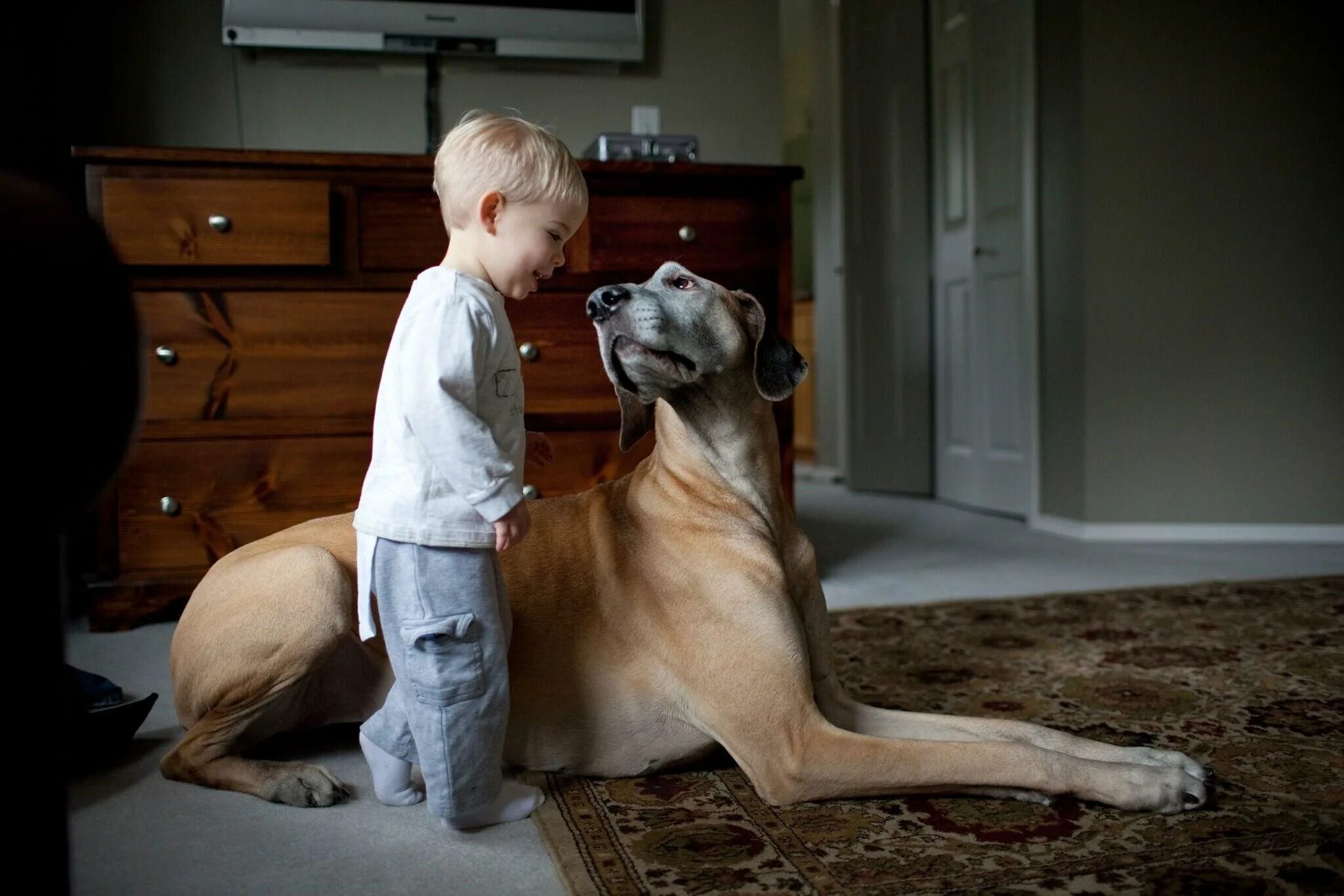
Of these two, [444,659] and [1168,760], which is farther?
[1168,760]

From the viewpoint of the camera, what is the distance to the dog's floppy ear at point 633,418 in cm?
179

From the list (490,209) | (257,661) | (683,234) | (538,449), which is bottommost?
(257,661)

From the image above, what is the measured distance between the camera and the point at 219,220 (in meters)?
2.76

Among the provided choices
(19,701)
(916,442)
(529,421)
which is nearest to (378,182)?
(529,421)

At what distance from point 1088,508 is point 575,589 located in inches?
122

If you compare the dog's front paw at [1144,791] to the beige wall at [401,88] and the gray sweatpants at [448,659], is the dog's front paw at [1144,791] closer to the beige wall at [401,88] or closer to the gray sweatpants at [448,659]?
the gray sweatpants at [448,659]

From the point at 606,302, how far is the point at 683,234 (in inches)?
60.1

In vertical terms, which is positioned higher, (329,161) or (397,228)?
(329,161)

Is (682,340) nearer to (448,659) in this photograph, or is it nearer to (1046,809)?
(448,659)

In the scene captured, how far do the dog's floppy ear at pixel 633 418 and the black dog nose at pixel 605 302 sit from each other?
22 cm

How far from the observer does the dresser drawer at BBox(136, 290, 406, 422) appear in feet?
9.14

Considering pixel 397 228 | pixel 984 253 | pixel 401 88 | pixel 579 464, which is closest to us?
pixel 397 228

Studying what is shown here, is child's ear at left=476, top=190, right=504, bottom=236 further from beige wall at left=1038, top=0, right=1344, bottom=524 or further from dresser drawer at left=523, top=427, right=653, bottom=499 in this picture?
beige wall at left=1038, top=0, right=1344, bottom=524

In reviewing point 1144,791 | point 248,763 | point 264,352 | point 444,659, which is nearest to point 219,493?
point 264,352
